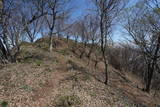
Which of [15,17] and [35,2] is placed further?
[35,2]

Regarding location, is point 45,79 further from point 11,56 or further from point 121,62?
point 121,62

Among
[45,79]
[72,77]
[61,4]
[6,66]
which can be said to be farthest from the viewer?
[61,4]

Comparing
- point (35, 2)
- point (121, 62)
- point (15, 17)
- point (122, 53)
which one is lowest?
point (121, 62)

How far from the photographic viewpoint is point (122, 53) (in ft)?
115

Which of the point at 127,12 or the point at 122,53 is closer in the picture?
the point at 127,12

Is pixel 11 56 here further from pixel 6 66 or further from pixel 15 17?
pixel 15 17

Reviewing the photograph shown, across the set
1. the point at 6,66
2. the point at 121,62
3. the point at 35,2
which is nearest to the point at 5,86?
the point at 6,66

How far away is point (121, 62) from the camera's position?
1339 inches

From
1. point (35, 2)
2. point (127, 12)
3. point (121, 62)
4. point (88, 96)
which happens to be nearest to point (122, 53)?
point (121, 62)

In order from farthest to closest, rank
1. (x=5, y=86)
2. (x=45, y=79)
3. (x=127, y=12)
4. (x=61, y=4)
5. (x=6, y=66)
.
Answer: (x=61, y=4), (x=127, y=12), (x=6, y=66), (x=45, y=79), (x=5, y=86)

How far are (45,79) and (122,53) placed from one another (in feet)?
96.4

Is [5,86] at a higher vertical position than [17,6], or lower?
lower

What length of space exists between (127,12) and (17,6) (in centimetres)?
960

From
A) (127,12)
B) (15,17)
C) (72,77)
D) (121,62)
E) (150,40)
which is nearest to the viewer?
(72,77)
